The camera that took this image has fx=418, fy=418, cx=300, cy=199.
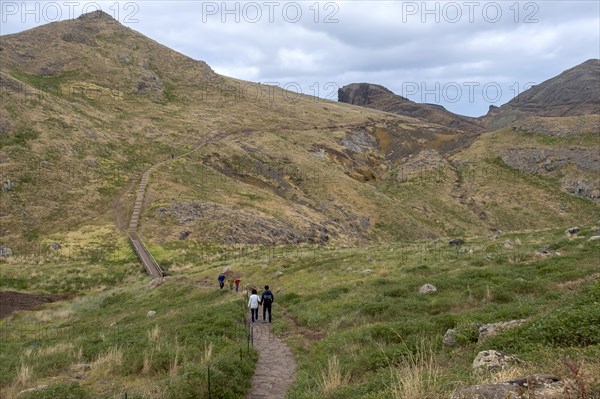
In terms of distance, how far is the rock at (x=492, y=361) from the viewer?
7.17 meters

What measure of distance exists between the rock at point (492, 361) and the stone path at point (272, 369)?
5370 millimetres

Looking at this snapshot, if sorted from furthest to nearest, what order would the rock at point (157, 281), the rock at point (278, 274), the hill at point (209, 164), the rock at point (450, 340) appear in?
the hill at point (209, 164) → the rock at point (157, 281) → the rock at point (278, 274) → the rock at point (450, 340)

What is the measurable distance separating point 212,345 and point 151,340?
2.85 metres

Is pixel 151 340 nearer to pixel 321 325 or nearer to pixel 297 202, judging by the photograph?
pixel 321 325

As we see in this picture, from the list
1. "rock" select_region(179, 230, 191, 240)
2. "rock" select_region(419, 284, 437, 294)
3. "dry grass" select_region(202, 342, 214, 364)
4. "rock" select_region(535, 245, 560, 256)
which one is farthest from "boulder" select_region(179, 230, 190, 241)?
"rock" select_region(535, 245, 560, 256)

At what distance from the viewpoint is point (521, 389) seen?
16.7 ft

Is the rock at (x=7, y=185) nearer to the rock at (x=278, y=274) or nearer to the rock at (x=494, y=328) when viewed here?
the rock at (x=278, y=274)

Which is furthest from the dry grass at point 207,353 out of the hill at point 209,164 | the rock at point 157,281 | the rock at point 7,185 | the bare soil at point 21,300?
the rock at point 7,185

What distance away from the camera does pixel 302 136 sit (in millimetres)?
99375

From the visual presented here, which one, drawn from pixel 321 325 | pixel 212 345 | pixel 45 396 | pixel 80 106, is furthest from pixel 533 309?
pixel 80 106

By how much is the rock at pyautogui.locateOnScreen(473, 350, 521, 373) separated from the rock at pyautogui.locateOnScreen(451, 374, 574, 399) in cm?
176

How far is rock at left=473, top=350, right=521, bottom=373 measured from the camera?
23.5 ft

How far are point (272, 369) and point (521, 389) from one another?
30.7 ft

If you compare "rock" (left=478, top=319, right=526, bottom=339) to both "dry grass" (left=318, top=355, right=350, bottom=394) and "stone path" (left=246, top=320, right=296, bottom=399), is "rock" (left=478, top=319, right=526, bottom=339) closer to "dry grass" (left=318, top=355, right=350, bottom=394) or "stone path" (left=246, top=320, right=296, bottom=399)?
"dry grass" (left=318, top=355, right=350, bottom=394)
